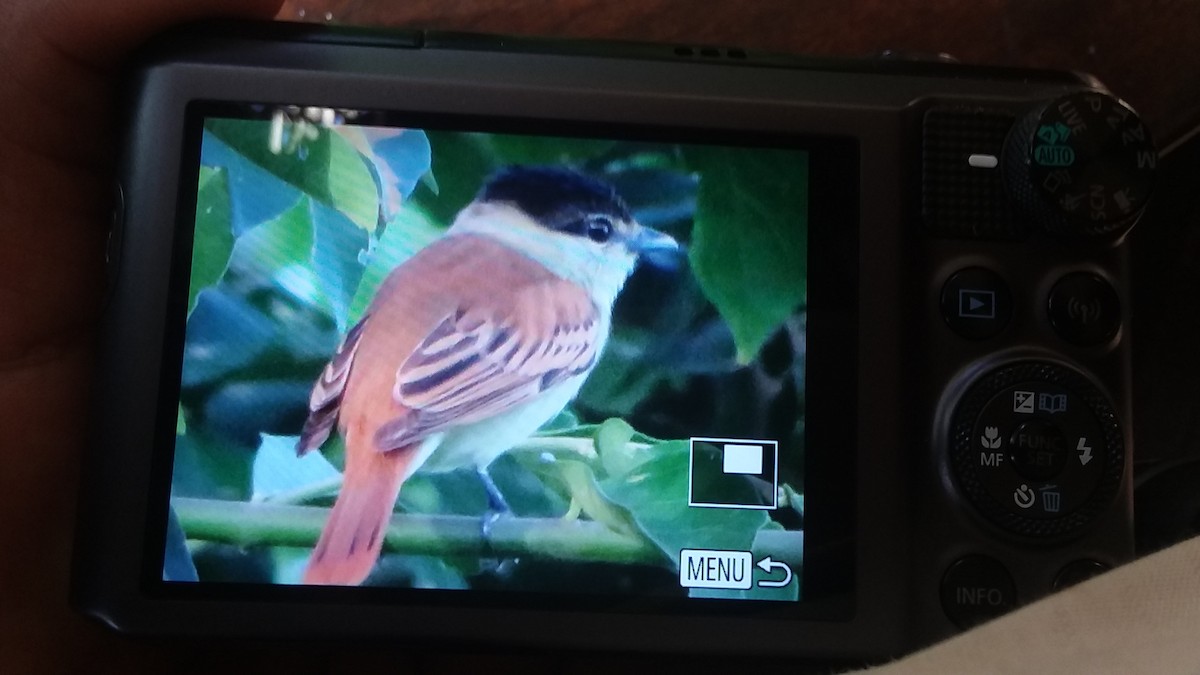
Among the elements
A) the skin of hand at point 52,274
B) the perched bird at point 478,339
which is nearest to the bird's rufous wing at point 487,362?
the perched bird at point 478,339

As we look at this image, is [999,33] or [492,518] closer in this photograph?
[492,518]

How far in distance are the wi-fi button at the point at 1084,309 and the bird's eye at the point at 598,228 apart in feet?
0.59

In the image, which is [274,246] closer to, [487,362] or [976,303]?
[487,362]

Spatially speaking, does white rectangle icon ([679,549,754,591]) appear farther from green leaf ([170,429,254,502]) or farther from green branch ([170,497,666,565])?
green leaf ([170,429,254,502])

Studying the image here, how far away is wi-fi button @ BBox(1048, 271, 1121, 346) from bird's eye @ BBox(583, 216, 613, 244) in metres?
0.18

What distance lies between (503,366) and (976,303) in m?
0.19

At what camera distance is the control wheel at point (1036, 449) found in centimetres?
40

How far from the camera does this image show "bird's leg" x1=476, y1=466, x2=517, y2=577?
40 cm

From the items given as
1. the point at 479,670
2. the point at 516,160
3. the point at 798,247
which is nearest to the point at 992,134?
the point at 798,247

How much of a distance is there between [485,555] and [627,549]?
6 centimetres

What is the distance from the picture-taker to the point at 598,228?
1.35 feet

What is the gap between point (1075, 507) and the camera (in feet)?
1.31

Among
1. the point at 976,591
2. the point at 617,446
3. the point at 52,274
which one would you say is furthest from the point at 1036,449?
the point at 52,274

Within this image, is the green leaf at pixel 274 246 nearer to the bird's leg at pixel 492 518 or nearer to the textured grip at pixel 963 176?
the bird's leg at pixel 492 518
